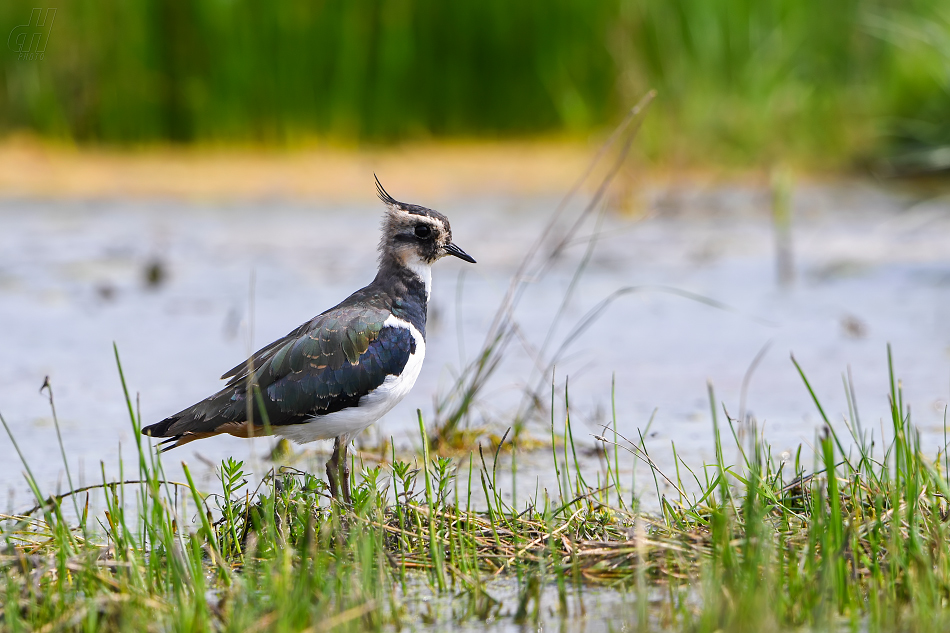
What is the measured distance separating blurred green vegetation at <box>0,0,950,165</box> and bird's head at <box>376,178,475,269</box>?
6.52 metres

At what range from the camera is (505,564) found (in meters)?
3.43

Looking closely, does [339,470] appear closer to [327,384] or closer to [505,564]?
[327,384]

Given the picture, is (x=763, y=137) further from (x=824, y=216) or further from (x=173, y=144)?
(x=173, y=144)

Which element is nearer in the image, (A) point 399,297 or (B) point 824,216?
(A) point 399,297

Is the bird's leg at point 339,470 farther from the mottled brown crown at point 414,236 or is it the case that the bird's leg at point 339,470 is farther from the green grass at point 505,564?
the mottled brown crown at point 414,236

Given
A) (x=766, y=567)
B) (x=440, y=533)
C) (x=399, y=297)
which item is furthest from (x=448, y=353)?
(x=766, y=567)

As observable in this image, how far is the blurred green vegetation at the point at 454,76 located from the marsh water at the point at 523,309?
0.68 metres

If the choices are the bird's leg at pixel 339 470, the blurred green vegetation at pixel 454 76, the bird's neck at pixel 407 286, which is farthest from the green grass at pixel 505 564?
the blurred green vegetation at pixel 454 76

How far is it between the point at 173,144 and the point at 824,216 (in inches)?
221

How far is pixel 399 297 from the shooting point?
4191 mm

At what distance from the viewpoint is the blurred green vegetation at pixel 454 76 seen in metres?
10.8

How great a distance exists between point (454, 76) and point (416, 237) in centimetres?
742

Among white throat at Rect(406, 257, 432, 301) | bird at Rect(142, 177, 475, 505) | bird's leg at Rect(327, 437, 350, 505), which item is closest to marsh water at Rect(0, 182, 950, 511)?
bird at Rect(142, 177, 475, 505)

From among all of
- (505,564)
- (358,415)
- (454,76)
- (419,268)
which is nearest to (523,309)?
(419,268)
